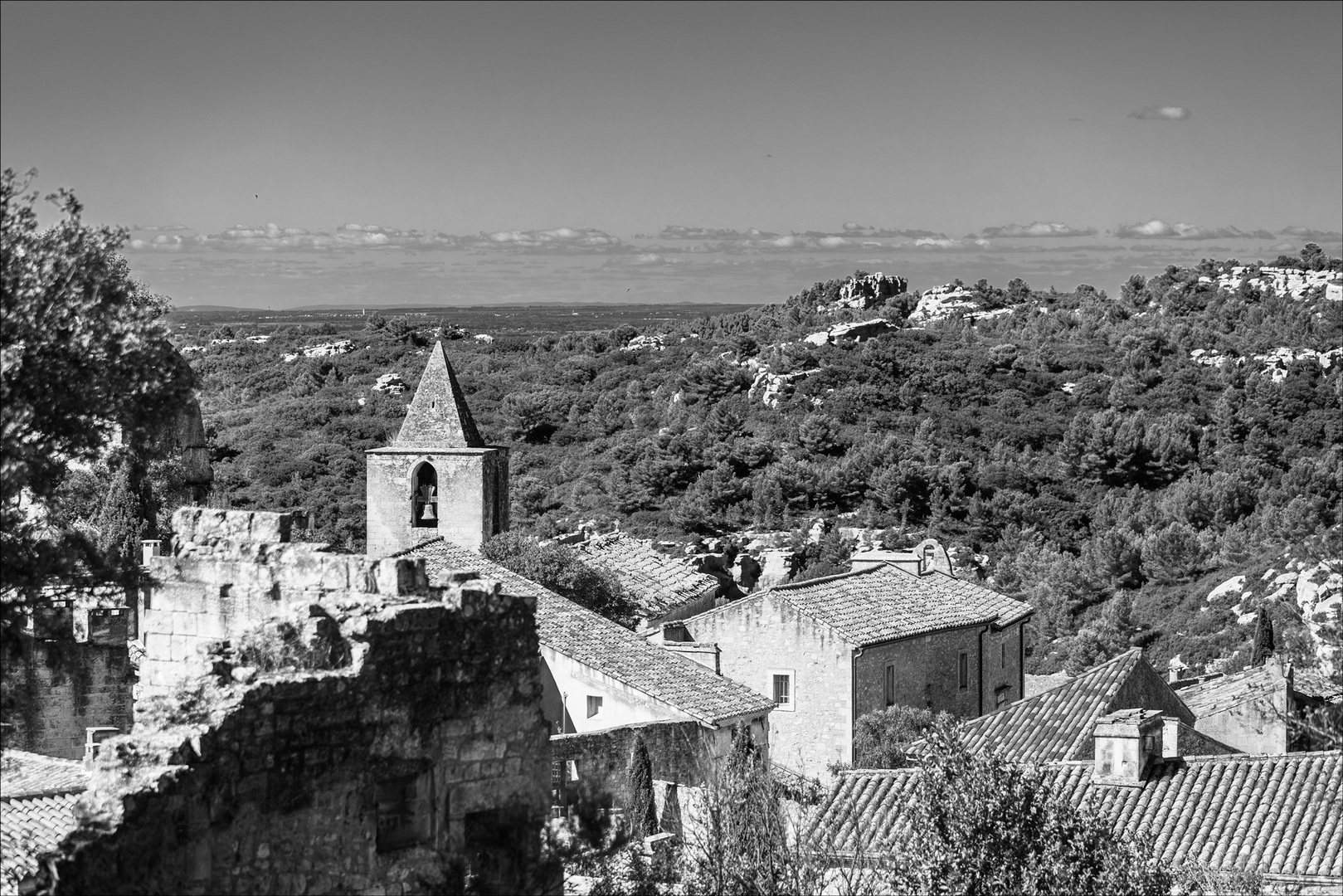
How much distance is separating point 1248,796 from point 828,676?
9.19 m

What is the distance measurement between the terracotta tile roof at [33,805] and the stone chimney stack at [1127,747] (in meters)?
11.1

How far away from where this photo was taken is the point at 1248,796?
1812 cm

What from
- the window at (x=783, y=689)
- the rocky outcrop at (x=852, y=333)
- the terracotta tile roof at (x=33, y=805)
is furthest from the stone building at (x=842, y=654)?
the rocky outcrop at (x=852, y=333)

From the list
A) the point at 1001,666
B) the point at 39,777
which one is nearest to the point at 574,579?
the point at 1001,666

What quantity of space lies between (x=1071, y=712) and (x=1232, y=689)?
488 centimetres

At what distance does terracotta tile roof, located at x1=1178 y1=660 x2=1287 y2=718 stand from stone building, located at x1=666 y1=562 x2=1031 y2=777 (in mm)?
3507

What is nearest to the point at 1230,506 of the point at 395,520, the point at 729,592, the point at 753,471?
the point at 753,471

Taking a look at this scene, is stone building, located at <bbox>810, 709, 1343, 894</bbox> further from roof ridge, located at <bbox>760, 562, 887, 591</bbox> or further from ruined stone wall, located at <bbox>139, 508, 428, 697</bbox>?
roof ridge, located at <bbox>760, 562, 887, 591</bbox>

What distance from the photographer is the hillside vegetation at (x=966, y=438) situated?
160 ft

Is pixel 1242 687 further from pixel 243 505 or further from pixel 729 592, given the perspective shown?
pixel 243 505

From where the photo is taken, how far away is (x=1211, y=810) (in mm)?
18234

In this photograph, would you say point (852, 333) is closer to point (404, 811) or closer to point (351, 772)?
point (404, 811)

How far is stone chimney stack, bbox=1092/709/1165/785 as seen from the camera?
19172 mm

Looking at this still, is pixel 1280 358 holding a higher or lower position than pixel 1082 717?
higher
